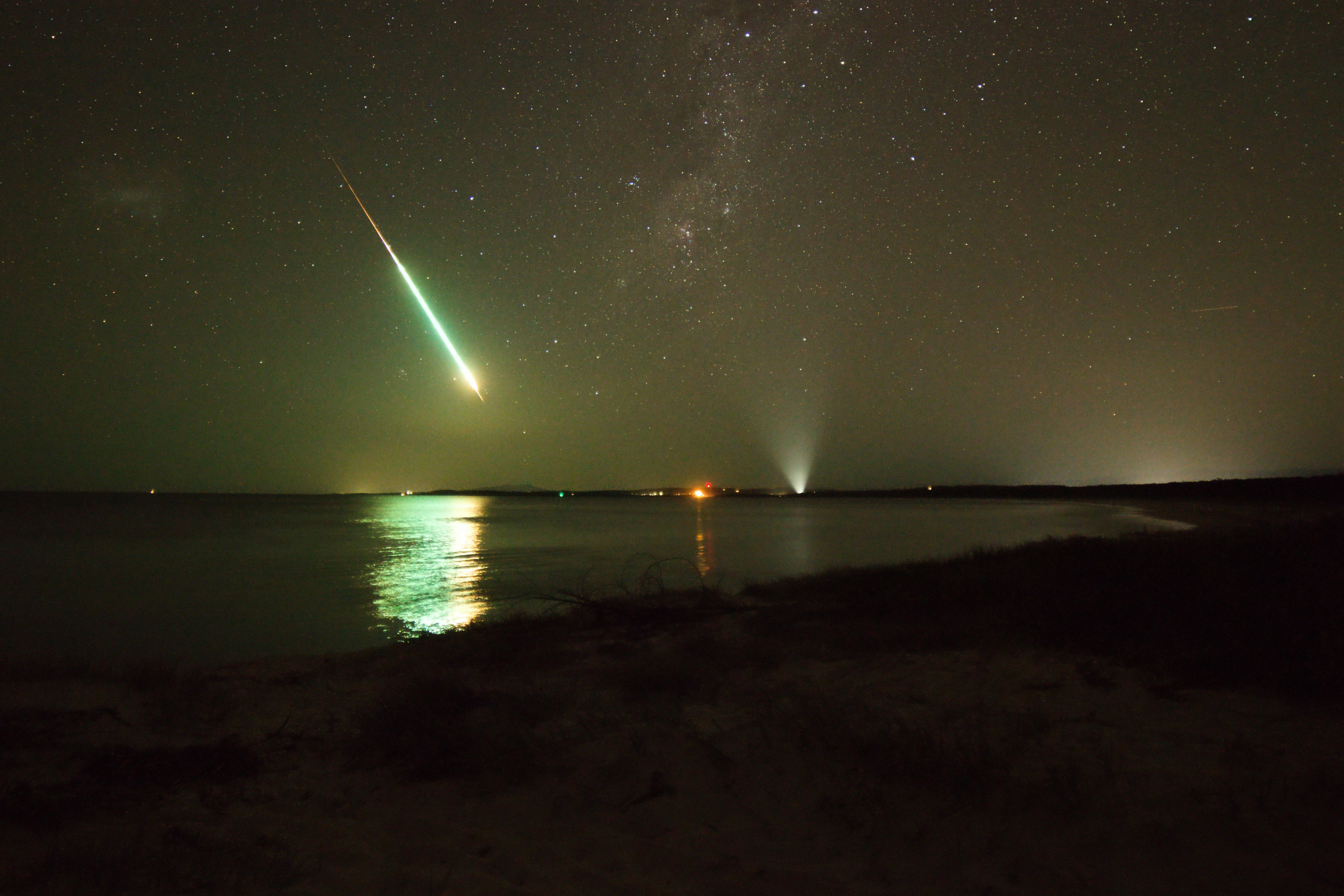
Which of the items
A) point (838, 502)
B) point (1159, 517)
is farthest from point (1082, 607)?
point (838, 502)

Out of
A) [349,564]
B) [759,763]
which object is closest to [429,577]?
[349,564]

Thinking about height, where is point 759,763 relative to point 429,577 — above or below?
above

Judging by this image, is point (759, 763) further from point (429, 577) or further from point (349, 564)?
point (349, 564)

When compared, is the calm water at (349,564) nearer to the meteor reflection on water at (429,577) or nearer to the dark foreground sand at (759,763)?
the meteor reflection on water at (429,577)

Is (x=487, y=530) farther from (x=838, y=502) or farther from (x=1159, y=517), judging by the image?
(x=838, y=502)

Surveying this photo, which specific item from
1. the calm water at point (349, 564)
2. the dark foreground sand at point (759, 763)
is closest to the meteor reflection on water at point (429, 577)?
the calm water at point (349, 564)

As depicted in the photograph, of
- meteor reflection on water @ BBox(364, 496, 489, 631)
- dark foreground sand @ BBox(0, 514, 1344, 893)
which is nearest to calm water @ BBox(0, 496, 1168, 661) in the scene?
meteor reflection on water @ BBox(364, 496, 489, 631)

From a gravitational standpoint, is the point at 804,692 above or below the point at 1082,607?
below
